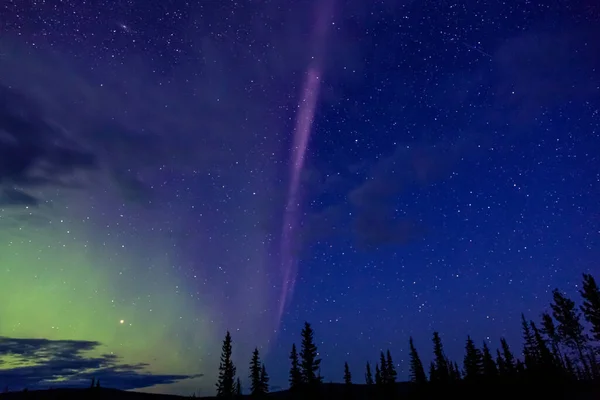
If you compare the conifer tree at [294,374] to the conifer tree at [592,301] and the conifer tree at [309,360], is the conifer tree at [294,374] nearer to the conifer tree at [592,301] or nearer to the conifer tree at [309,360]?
the conifer tree at [309,360]

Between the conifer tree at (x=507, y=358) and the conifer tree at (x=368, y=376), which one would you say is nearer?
the conifer tree at (x=507, y=358)

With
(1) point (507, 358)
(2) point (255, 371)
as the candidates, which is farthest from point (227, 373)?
(1) point (507, 358)

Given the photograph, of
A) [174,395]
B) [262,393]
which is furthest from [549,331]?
[174,395]

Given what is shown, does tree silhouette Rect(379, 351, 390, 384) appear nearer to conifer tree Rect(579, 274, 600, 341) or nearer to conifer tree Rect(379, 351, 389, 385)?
conifer tree Rect(379, 351, 389, 385)

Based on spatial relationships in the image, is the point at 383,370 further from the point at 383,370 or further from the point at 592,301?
the point at 592,301

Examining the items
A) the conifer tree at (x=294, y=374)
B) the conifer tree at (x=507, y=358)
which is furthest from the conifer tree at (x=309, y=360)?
the conifer tree at (x=507, y=358)

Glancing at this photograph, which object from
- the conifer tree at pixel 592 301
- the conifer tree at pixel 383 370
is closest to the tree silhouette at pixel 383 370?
the conifer tree at pixel 383 370

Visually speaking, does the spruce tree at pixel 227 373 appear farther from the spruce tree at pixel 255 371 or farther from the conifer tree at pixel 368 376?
the conifer tree at pixel 368 376

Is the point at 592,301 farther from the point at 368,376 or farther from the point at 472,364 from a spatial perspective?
the point at 368,376

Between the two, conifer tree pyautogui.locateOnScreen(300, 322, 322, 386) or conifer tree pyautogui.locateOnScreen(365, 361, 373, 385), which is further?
conifer tree pyautogui.locateOnScreen(365, 361, 373, 385)

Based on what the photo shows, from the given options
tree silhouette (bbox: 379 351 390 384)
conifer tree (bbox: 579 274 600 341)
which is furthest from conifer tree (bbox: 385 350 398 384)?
conifer tree (bbox: 579 274 600 341)

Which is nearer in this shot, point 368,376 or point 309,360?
point 309,360

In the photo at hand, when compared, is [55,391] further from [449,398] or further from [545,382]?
[545,382]

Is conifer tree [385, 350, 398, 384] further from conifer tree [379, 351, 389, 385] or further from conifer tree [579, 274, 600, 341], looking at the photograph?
conifer tree [579, 274, 600, 341]
